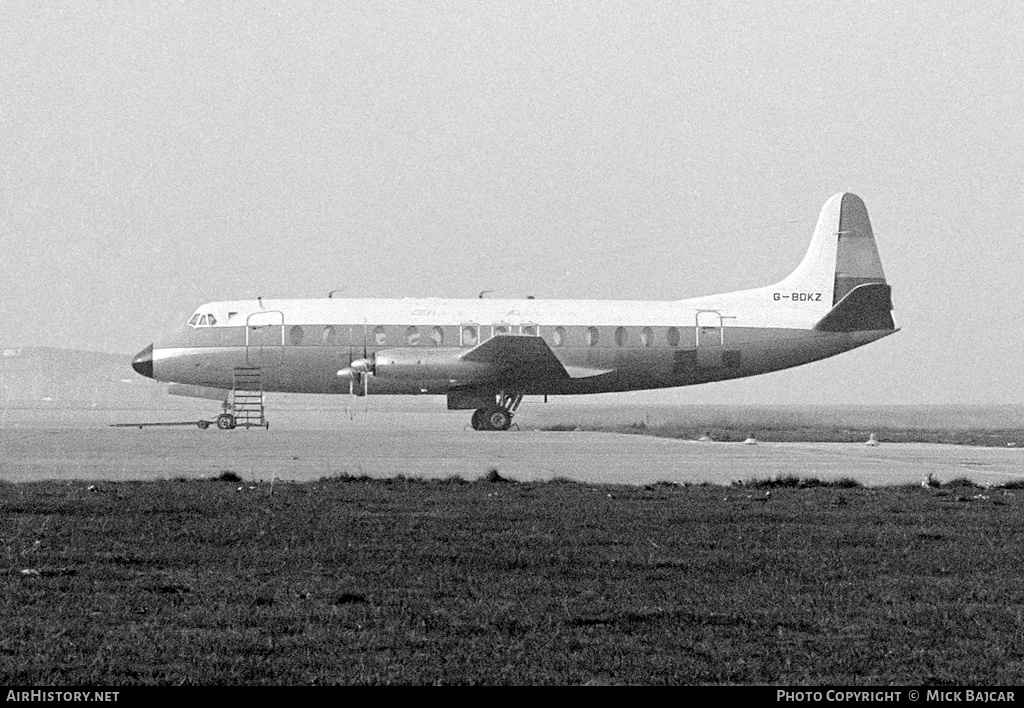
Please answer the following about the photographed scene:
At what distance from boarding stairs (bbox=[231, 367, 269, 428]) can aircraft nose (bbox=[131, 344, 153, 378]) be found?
304cm

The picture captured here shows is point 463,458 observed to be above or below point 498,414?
below

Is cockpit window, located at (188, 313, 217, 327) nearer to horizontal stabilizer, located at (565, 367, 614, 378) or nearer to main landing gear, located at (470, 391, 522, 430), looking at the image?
main landing gear, located at (470, 391, 522, 430)

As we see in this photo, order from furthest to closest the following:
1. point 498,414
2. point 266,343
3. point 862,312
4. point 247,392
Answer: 1. point 862,312
2. point 498,414
3. point 247,392
4. point 266,343

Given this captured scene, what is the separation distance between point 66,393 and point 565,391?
9126cm

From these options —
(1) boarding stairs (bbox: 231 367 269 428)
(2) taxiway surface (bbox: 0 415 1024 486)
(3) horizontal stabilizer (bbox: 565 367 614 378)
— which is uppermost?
→ (3) horizontal stabilizer (bbox: 565 367 614 378)

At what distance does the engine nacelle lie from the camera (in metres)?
40.1

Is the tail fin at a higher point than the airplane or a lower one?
higher

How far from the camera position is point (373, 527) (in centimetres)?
1302

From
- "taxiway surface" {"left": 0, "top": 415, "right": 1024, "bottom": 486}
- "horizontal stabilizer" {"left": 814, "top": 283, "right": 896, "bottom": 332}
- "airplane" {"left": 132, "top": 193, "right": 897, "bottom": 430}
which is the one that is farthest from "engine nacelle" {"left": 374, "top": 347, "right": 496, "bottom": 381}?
"horizontal stabilizer" {"left": 814, "top": 283, "right": 896, "bottom": 332}

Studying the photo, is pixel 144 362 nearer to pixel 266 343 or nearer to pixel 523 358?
pixel 266 343

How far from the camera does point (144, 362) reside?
42469 millimetres

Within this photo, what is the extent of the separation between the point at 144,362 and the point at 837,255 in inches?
949

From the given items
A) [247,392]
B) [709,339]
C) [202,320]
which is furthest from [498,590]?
[709,339]
